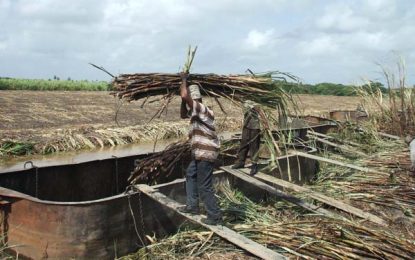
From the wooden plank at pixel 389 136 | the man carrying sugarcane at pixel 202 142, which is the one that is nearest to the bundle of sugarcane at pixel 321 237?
the man carrying sugarcane at pixel 202 142

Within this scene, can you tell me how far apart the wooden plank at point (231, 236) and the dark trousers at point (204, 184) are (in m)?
0.15

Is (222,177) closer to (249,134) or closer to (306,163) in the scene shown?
(249,134)

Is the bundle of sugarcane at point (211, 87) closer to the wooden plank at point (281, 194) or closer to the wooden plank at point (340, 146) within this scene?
the wooden plank at point (281, 194)

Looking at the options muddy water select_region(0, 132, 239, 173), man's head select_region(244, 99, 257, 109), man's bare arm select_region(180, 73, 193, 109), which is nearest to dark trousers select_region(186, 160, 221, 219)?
man's bare arm select_region(180, 73, 193, 109)

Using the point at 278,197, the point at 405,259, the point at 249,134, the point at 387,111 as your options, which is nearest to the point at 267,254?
the point at 405,259

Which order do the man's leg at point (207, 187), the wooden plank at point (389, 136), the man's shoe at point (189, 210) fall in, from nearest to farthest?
1. the man's leg at point (207, 187)
2. the man's shoe at point (189, 210)
3. the wooden plank at point (389, 136)

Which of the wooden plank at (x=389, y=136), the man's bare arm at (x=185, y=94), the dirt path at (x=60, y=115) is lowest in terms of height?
the wooden plank at (x=389, y=136)

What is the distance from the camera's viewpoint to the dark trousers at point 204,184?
4.95m

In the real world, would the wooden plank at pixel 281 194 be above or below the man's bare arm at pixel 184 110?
below

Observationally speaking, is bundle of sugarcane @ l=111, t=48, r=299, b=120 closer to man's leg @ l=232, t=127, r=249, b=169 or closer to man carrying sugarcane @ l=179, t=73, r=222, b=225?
man carrying sugarcane @ l=179, t=73, r=222, b=225

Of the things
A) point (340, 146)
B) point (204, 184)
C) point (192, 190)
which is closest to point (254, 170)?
point (192, 190)

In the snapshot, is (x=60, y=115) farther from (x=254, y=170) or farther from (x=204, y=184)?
(x=204, y=184)

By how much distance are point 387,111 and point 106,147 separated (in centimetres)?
770

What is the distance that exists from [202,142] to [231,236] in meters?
1.01
